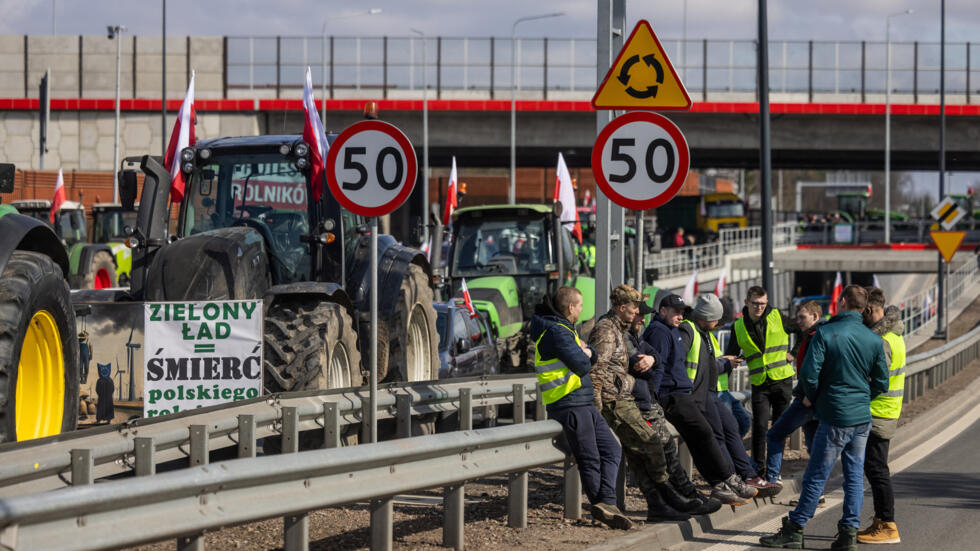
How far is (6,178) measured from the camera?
873cm

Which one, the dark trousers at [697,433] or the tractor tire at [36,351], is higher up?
the tractor tire at [36,351]

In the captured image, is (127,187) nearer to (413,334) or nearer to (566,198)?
(413,334)

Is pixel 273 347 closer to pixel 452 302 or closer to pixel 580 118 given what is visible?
pixel 452 302

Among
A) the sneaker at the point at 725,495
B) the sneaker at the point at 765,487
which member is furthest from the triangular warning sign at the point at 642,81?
the sneaker at the point at 765,487

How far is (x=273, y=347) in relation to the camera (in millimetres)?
11008

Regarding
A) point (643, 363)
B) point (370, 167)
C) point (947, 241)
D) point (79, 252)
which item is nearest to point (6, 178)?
point (370, 167)

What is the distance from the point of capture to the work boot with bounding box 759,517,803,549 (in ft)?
30.5

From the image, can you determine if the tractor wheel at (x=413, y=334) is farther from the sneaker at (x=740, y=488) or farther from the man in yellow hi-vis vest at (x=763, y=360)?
the sneaker at (x=740, y=488)

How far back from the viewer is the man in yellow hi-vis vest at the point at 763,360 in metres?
12.6

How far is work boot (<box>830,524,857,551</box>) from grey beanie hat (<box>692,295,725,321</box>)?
8.17ft

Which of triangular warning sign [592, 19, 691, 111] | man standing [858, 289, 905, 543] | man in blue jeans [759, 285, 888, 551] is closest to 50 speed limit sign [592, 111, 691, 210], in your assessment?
triangular warning sign [592, 19, 691, 111]

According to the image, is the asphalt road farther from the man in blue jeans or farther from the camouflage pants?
the camouflage pants

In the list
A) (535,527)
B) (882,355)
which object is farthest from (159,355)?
(882,355)

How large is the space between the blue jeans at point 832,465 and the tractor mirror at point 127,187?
5.96m
